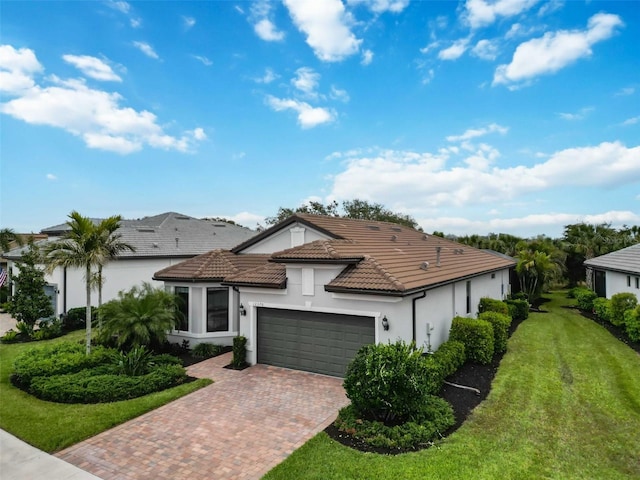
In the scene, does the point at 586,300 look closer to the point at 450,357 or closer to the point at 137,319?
Result: the point at 450,357

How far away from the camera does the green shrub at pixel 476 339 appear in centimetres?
1141

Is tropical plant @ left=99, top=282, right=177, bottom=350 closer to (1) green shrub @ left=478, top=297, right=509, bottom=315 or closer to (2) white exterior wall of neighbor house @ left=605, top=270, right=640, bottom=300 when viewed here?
(1) green shrub @ left=478, top=297, right=509, bottom=315

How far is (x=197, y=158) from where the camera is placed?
70.3ft

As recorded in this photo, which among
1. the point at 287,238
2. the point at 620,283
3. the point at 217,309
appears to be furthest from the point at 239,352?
the point at 620,283

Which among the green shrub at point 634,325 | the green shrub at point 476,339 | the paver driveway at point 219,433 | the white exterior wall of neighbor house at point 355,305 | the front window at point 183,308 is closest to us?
the paver driveway at point 219,433

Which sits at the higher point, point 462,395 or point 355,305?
point 355,305

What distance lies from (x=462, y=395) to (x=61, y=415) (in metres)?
9.55

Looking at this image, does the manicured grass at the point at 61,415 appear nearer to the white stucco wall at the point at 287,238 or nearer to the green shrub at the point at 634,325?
the white stucco wall at the point at 287,238

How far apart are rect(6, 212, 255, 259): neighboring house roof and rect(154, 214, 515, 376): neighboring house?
27.0ft

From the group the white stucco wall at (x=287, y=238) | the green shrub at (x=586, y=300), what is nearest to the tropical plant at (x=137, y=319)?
the white stucco wall at (x=287, y=238)

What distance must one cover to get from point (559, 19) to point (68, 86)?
17.8 m

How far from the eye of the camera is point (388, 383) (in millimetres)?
7219

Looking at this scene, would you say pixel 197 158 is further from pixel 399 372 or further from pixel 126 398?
pixel 399 372

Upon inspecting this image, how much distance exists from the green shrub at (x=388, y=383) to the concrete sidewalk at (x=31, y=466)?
4.87 m
